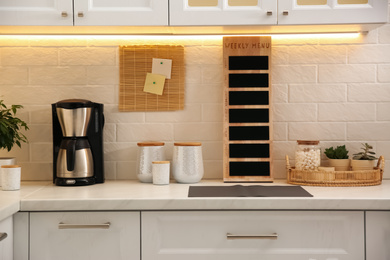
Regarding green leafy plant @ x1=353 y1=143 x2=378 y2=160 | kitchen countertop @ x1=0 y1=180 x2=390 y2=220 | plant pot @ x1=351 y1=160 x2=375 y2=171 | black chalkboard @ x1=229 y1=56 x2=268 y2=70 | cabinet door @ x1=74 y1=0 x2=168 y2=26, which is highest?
cabinet door @ x1=74 y1=0 x2=168 y2=26

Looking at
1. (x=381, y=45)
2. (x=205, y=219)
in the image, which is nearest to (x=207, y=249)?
(x=205, y=219)

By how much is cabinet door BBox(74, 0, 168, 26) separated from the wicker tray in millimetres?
954

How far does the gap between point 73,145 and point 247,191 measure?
82cm

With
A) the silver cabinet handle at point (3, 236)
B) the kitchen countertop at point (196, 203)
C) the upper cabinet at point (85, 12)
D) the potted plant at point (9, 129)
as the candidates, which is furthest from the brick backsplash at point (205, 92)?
the silver cabinet handle at point (3, 236)

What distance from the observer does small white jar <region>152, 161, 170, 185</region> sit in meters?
2.12

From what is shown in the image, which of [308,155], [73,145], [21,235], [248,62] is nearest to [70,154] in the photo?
[73,145]

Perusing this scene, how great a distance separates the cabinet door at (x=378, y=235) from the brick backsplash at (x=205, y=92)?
25.9 inches

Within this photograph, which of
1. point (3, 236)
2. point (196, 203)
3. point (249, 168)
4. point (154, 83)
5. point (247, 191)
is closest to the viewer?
point (3, 236)

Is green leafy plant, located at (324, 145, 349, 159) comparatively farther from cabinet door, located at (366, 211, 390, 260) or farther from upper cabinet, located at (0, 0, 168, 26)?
upper cabinet, located at (0, 0, 168, 26)

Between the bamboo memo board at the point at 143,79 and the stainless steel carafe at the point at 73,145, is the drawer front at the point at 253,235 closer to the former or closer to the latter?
the stainless steel carafe at the point at 73,145

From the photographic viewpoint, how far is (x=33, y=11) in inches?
80.1

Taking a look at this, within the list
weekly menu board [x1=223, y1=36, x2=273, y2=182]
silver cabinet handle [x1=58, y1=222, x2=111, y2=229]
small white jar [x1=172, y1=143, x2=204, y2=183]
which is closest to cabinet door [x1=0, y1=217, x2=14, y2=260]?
silver cabinet handle [x1=58, y1=222, x2=111, y2=229]

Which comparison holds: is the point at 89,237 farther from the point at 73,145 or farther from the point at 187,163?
the point at 187,163

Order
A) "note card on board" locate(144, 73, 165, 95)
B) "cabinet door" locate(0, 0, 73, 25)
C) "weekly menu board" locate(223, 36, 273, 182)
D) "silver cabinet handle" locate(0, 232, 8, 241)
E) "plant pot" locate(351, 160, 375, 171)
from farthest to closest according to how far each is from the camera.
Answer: "note card on board" locate(144, 73, 165, 95) → "weekly menu board" locate(223, 36, 273, 182) → "plant pot" locate(351, 160, 375, 171) → "cabinet door" locate(0, 0, 73, 25) → "silver cabinet handle" locate(0, 232, 8, 241)
